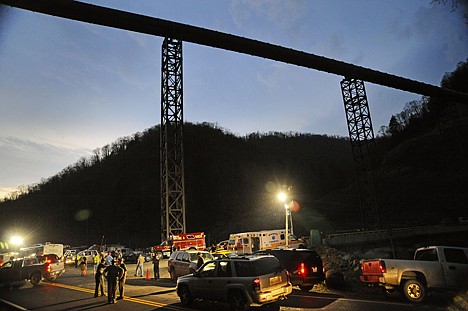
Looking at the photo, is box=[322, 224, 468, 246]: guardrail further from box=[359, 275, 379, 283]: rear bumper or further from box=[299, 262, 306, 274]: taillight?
box=[359, 275, 379, 283]: rear bumper

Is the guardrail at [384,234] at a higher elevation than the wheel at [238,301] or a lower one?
higher

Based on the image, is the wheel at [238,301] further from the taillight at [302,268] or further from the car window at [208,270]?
the taillight at [302,268]

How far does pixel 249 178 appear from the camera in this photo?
509 feet

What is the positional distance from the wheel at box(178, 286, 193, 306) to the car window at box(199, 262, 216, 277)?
897 mm

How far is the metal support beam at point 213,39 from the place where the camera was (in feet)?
62.1

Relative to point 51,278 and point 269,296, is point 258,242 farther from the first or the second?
point 269,296

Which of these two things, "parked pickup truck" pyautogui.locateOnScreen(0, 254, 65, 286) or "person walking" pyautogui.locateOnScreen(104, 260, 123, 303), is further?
"parked pickup truck" pyautogui.locateOnScreen(0, 254, 65, 286)

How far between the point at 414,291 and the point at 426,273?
29.2 inches

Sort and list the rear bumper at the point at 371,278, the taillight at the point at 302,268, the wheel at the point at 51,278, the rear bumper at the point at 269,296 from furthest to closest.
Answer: the wheel at the point at 51,278 → the taillight at the point at 302,268 → the rear bumper at the point at 371,278 → the rear bumper at the point at 269,296

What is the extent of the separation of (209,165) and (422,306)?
484 feet

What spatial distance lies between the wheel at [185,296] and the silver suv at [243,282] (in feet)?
0.69

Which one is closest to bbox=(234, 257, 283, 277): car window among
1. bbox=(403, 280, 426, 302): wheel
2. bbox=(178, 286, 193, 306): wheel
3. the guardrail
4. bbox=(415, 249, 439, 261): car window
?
bbox=(178, 286, 193, 306): wheel

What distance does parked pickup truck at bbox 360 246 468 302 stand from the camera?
1016 cm

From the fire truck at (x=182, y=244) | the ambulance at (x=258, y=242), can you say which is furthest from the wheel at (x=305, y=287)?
the fire truck at (x=182, y=244)
